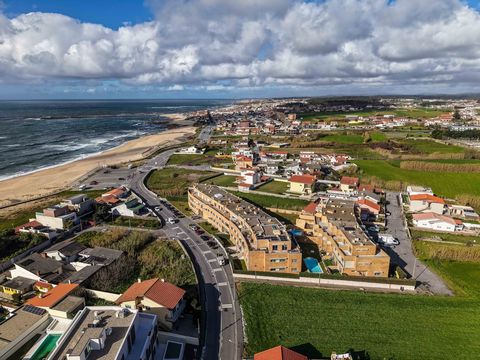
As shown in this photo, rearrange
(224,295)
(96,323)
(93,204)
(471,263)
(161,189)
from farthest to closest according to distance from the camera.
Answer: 1. (161,189)
2. (93,204)
3. (471,263)
4. (224,295)
5. (96,323)

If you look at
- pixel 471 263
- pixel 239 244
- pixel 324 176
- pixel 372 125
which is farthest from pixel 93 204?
pixel 372 125

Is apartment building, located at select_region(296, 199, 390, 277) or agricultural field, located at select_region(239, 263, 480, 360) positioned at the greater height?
apartment building, located at select_region(296, 199, 390, 277)

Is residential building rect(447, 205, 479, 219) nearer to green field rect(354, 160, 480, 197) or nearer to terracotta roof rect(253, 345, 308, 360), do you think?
green field rect(354, 160, 480, 197)

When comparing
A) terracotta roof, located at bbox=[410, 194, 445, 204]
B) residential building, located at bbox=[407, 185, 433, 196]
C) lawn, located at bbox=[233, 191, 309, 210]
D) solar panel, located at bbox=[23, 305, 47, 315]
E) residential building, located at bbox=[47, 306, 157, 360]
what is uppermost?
residential building, located at bbox=[47, 306, 157, 360]

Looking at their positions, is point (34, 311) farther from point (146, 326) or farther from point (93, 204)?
point (93, 204)

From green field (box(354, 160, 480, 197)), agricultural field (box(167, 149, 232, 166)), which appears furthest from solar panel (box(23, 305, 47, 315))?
green field (box(354, 160, 480, 197))

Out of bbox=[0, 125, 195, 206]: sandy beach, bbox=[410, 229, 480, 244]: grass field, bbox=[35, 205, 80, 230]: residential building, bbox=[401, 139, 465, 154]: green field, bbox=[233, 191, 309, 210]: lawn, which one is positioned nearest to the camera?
bbox=[410, 229, 480, 244]: grass field

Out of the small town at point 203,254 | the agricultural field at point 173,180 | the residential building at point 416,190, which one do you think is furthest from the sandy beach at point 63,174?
the residential building at point 416,190
